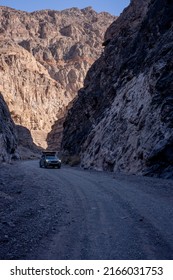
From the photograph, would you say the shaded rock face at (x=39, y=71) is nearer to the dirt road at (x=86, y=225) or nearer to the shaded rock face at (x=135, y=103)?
the shaded rock face at (x=135, y=103)

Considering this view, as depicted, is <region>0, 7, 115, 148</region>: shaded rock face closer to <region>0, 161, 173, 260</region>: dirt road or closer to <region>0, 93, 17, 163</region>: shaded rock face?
<region>0, 93, 17, 163</region>: shaded rock face

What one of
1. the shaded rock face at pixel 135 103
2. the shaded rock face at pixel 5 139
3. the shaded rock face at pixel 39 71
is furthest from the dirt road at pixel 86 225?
the shaded rock face at pixel 39 71

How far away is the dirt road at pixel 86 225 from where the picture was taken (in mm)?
6055

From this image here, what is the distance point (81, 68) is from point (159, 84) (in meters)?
156

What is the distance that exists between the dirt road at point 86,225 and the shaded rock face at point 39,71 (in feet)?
331

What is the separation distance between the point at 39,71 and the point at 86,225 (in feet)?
487

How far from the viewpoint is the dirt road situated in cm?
605

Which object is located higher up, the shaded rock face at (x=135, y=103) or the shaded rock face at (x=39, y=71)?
the shaded rock face at (x=39, y=71)

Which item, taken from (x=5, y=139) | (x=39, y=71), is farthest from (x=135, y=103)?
(x=39, y=71)

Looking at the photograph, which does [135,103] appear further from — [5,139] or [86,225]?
[5,139]

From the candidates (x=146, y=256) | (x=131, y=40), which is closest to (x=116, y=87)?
(x=131, y=40)

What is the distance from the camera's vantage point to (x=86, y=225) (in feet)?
26.2

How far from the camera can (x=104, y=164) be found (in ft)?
99.6

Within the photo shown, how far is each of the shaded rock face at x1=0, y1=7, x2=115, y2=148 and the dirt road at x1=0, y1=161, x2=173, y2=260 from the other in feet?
331
